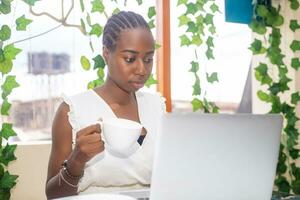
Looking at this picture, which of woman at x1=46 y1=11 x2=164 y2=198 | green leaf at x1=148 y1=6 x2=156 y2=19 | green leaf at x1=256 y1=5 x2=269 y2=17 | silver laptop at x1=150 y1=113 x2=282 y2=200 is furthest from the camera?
green leaf at x1=256 y1=5 x2=269 y2=17

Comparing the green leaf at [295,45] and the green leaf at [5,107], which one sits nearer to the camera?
the green leaf at [5,107]

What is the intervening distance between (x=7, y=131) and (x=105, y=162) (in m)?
0.62

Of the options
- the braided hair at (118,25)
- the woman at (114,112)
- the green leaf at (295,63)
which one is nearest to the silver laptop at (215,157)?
the woman at (114,112)

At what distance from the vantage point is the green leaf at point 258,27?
7.47 feet

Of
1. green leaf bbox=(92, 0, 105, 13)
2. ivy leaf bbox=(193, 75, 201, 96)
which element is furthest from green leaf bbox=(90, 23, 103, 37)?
ivy leaf bbox=(193, 75, 201, 96)

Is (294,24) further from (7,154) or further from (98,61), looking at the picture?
(7,154)

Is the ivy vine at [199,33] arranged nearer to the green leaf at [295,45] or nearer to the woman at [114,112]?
the green leaf at [295,45]

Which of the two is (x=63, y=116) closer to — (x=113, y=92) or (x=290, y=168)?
(x=113, y=92)

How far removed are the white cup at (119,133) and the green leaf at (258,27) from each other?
5.44 ft

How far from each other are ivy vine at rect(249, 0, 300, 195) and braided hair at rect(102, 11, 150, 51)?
1184mm

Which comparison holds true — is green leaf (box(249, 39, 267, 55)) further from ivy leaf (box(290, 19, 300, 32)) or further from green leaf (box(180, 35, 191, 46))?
green leaf (box(180, 35, 191, 46))

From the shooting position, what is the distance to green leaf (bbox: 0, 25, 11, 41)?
1632 millimetres

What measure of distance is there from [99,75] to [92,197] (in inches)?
44.5

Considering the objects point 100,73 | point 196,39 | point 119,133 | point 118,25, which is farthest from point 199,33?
point 119,133
